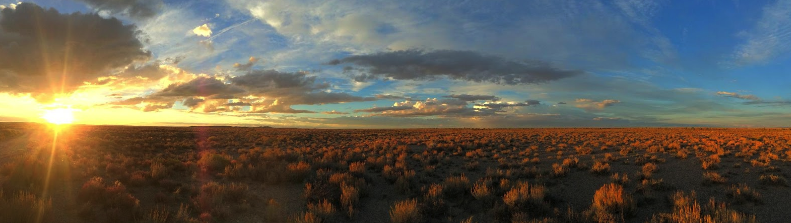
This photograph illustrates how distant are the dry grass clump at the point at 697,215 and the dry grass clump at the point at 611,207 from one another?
2.01ft

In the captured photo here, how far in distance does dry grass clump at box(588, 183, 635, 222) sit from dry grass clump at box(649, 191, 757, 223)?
613 mm

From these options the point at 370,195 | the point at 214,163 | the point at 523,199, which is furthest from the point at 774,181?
the point at 214,163

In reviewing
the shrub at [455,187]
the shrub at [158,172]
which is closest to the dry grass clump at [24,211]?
the shrub at [158,172]

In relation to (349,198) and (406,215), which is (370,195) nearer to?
(349,198)

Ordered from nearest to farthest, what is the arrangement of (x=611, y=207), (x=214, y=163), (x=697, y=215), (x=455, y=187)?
(x=697, y=215) → (x=611, y=207) → (x=455, y=187) → (x=214, y=163)

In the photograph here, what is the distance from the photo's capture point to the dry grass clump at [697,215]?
7.77 meters

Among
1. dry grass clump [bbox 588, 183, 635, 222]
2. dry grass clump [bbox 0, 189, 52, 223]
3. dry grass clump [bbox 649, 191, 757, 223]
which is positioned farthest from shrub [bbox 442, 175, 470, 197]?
dry grass clump [bbox 0, 189, 52, 223]

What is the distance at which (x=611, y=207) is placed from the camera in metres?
9.30

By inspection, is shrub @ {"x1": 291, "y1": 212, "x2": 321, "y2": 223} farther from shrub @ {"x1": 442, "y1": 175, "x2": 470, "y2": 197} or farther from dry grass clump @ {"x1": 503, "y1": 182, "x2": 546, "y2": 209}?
dry grass clump @ {"x1": 503, "y1": 182, "x2": 546, "y2": 209}

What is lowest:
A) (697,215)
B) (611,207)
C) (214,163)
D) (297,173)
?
(611,207)

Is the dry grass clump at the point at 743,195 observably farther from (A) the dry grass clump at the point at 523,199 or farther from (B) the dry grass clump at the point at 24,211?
(B) the dry grass clump at the point at 24,211

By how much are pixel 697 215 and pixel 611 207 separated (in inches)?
68.0

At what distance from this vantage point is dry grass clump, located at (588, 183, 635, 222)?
28.1 ft

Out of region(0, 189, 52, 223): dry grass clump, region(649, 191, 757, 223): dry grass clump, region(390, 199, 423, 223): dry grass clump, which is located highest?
region(0, 189, 52, 223): dry grass clump
